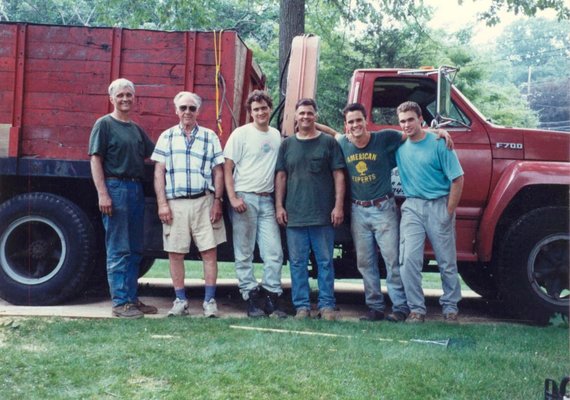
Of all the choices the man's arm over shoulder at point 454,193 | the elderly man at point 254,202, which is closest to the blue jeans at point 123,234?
the elderly man at point 254,202

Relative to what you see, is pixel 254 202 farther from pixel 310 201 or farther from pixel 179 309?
pixel 179 309

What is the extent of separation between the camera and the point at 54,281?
19.8ft

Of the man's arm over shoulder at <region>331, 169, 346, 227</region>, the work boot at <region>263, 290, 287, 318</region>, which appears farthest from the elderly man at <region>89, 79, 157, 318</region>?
the man's arm over shoulder at <region>331, 169, 346, 227</region>

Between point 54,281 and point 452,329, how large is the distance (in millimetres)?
3383

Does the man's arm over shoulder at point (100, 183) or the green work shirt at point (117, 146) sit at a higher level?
the green work shirt at point (117, 146)

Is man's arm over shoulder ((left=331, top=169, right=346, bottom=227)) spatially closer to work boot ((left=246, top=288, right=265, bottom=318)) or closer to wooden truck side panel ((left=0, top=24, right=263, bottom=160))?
work boot ((left=246, top=288, right=265, bottom=318))

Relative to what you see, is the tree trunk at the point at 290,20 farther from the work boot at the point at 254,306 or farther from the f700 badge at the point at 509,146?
the work boot at the point at 254,306

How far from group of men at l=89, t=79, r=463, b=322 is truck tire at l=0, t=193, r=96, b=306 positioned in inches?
21.5

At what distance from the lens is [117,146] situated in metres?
5.51

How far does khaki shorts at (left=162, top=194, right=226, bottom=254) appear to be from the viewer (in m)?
5.60

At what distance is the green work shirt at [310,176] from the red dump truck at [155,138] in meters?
0.53

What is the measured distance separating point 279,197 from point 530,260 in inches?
86.3

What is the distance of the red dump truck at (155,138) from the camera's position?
19.3 ft

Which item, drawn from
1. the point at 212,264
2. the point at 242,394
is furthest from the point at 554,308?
the point at 242,394
